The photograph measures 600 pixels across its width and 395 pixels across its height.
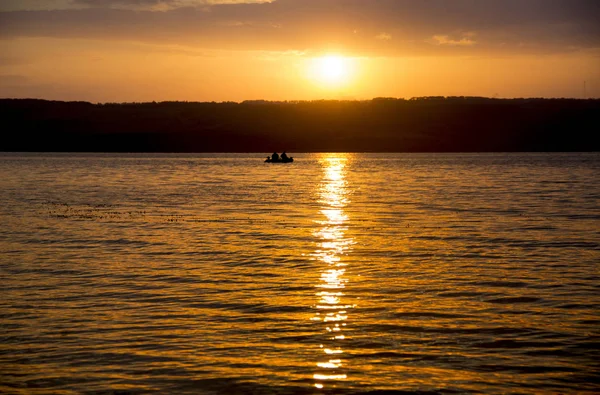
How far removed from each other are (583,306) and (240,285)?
339 inches

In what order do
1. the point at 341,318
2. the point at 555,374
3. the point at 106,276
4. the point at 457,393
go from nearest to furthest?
the point at 457,393
the point at 555,374
the point at 341,318
the point at 106,276

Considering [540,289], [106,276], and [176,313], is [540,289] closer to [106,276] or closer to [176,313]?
[176,313]

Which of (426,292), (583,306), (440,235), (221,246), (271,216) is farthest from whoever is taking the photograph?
(271,216)

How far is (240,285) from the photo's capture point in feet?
65.3

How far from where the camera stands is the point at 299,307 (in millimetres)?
17125

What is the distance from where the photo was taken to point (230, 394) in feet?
37.3

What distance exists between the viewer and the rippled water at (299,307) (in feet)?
40.0

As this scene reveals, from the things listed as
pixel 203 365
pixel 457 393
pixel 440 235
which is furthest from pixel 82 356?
pixel 440 235

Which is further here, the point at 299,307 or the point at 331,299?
the point at 331,299

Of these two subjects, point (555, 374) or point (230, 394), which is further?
point (555, 374)

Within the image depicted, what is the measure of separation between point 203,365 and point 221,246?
50.2 ft

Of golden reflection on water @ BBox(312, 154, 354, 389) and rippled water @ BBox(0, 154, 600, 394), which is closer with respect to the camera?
rippled water @ BBox(0, 154, 600, 394)

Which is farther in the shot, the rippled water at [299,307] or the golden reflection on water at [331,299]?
the golden reflection on water at [331,299]

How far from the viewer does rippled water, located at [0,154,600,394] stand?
1220cm
